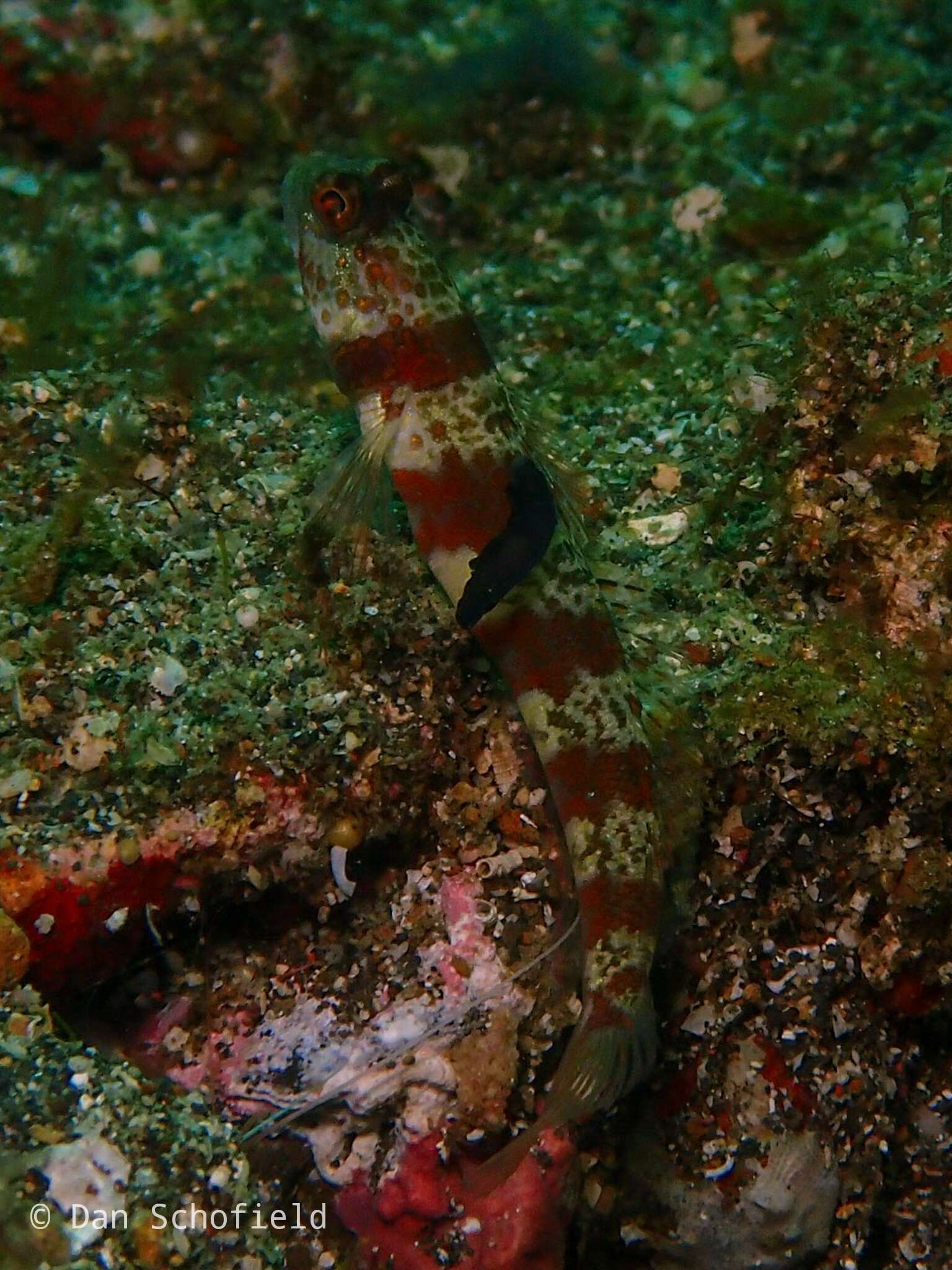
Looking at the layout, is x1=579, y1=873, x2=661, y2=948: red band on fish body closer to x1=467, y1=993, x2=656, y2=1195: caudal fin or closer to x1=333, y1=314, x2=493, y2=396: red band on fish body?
x1=467, y1=993, x2=656, y2=1195: caudal fin

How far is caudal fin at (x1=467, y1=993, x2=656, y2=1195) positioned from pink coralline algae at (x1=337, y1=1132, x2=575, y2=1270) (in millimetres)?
58

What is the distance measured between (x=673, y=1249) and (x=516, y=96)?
5867 mm

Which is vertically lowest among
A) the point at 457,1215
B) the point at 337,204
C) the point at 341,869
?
the point at 457,1215

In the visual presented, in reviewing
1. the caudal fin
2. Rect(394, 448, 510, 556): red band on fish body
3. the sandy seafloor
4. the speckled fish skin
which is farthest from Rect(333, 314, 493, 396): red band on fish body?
the caudal fin

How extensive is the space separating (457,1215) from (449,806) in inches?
46.0

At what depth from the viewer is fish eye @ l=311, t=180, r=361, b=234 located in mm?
3123

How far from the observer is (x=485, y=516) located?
3.08 meters

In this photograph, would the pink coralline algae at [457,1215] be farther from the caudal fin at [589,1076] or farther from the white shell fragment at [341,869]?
the white shell fragment at [341,869]

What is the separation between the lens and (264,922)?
114 inches

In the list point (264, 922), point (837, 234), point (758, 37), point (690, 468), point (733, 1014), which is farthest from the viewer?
point (758, 37)

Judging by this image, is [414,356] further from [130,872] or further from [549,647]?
[130,872]

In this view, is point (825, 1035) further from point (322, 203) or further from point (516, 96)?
point (516, 96)

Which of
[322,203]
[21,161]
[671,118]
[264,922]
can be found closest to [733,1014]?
[264,922]

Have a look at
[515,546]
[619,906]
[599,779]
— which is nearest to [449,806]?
[599,779]
